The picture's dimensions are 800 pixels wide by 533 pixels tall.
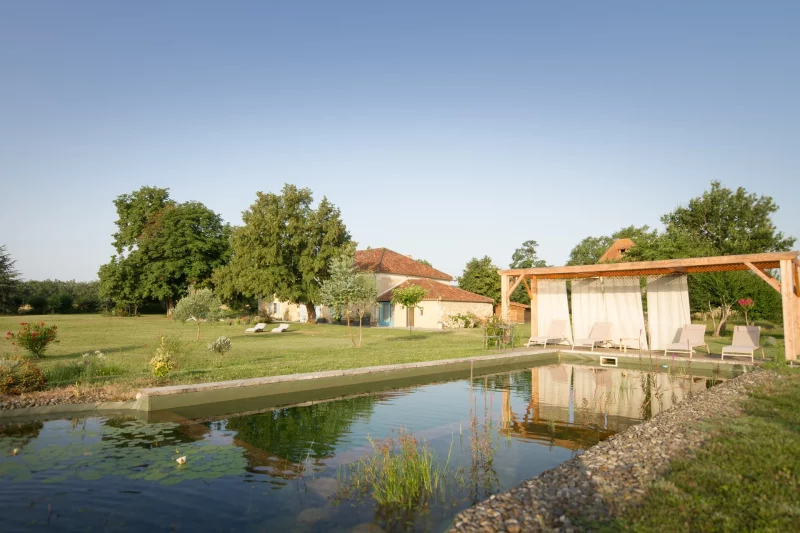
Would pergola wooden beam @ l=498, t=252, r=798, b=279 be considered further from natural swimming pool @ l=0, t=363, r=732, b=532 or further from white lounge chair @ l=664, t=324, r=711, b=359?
natural swimming pool @ l=0, t=363, r=732, b=532

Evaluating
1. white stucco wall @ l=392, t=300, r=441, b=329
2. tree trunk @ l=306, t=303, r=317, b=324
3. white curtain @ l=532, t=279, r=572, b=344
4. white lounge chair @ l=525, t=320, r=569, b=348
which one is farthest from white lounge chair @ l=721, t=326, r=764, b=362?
tree trunk @ l=306, t=303, r=317, b=324

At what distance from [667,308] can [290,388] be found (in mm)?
12633

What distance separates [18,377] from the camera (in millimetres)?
8344

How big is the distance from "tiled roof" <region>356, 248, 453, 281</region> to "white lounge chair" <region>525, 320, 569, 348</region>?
18545 millimetres

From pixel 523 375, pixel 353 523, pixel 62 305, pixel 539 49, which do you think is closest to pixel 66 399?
pixel 353 523

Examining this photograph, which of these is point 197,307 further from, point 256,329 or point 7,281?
point 7,281

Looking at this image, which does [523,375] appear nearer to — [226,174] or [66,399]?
[66,399]

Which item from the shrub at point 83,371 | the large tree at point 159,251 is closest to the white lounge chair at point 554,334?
the shrub at point 83,371

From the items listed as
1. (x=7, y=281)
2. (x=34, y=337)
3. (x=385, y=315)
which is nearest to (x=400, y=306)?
(x=385, y=315)

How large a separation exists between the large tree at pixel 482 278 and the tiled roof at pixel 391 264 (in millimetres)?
3987

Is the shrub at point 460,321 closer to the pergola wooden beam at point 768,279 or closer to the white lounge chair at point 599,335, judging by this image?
the white lounge chair at point 599,335

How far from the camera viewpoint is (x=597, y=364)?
15484 mm

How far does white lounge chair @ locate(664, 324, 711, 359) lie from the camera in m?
14.7

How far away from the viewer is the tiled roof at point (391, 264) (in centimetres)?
3619
